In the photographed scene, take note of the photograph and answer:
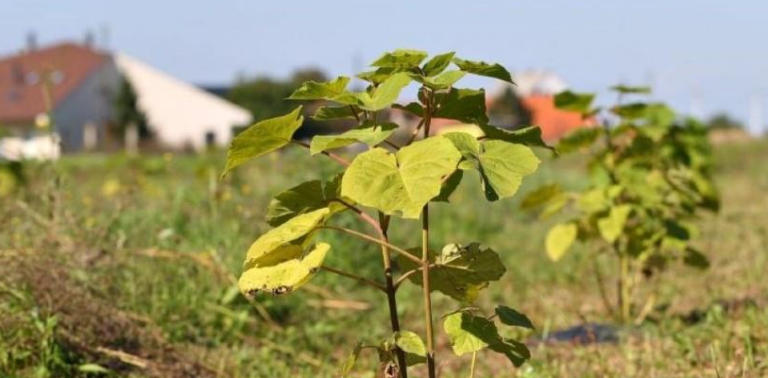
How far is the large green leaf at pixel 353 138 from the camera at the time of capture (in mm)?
2533

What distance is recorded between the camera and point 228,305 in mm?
4977

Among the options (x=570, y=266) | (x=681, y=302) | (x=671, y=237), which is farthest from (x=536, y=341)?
(x=570, y=266)

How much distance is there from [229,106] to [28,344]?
4259 cm

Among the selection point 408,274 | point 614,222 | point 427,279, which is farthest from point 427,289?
point 614,222

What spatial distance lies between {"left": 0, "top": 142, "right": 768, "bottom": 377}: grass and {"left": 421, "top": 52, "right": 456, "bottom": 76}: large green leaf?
80 centimetres

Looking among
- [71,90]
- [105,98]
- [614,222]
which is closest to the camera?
[614,222]

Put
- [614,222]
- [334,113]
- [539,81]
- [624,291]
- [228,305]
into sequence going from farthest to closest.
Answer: [539,81] → [624,291] → [228,305] → [614,222] → [334,113]

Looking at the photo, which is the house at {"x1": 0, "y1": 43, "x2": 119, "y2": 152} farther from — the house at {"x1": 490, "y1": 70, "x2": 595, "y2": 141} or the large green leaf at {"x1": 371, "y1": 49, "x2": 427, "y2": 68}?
the large green leaf at {"x1": 371, "y1": 49, "x2": 427, "y2": 68}

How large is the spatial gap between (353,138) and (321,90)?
185 mm

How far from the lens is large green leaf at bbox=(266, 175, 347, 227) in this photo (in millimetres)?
2791

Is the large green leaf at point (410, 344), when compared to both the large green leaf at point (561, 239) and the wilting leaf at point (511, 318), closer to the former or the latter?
the wilting leaf at point (511, 318)

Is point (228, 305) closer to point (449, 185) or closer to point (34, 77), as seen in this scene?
point (449, 185)

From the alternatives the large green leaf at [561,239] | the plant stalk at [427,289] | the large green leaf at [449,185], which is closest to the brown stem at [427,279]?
the plant stalk at [427,289]

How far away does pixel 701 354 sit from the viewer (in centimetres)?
404
